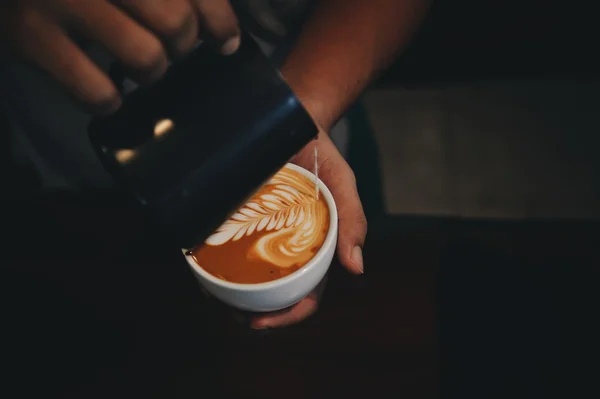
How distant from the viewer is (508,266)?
0.81 m

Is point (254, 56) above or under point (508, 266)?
above

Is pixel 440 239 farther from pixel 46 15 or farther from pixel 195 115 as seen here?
pixel 46 15

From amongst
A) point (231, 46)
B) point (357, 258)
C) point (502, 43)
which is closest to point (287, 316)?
point (357, 258)

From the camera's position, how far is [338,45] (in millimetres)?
940

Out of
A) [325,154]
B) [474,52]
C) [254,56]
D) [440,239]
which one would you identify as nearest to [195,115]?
[254,56]

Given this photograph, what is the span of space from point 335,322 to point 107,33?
A: 52cm

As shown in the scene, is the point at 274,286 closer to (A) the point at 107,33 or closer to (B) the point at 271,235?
(B) the point at 271,235

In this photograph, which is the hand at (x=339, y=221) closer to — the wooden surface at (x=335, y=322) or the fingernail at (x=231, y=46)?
the wooden surface at (x=335, y=322)

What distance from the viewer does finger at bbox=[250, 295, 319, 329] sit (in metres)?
0.74

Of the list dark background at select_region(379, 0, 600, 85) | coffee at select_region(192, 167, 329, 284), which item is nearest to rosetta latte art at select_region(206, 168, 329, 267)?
coffee at select_region(192, 167, 329, 284)

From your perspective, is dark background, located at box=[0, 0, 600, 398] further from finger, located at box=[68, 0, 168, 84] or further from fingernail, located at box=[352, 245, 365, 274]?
finger, located at box=[68, 0, 168, 84]

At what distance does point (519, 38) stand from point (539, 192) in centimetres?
59

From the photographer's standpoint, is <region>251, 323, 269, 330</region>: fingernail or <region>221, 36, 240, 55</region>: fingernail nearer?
<region>221, 36, 240, 55</region>: fingernail

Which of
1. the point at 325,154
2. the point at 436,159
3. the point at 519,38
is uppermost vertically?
the point at 325,154
